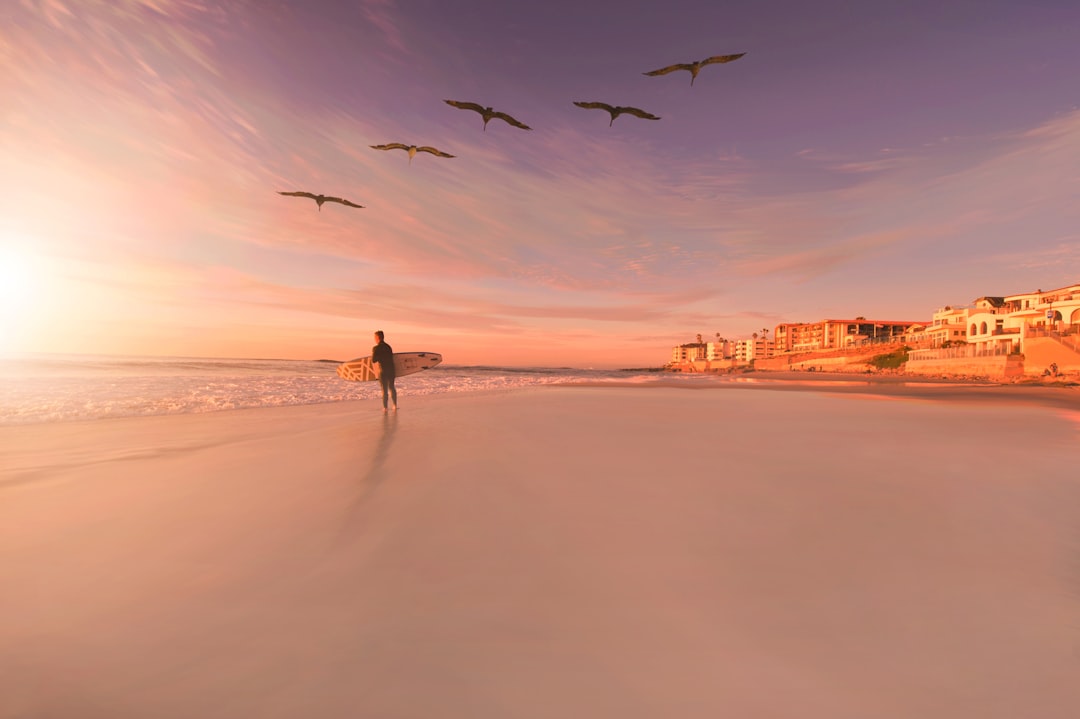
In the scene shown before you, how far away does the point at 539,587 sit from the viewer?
10.1 feet

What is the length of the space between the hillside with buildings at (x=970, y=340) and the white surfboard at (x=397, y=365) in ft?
163

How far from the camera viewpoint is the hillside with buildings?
37.1 metres

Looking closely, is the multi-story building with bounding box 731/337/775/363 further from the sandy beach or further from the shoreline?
the sandy beach

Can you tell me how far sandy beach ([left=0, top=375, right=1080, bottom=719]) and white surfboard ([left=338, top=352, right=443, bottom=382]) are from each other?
558 inches

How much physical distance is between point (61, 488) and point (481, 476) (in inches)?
211

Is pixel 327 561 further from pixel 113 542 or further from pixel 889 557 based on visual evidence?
pixel 889 557

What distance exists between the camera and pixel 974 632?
2555 mm

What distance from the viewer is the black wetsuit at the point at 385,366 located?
12750 millimetres

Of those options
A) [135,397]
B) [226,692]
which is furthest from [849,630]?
[135,397]

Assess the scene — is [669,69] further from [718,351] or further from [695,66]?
[718,351]

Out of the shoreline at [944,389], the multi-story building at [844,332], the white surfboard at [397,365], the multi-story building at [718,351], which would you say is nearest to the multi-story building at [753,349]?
the multi-story building at [718,351]

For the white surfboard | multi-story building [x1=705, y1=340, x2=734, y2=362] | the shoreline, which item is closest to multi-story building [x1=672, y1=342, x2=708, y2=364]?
multi-story building [x1=705, y1=340, x2=734, y2=362]

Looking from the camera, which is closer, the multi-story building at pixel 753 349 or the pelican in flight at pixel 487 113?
the pelican in flight at pixel 487 113

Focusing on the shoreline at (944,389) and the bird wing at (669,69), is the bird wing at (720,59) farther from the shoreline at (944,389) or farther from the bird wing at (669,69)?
the shoreline at (944,389)
